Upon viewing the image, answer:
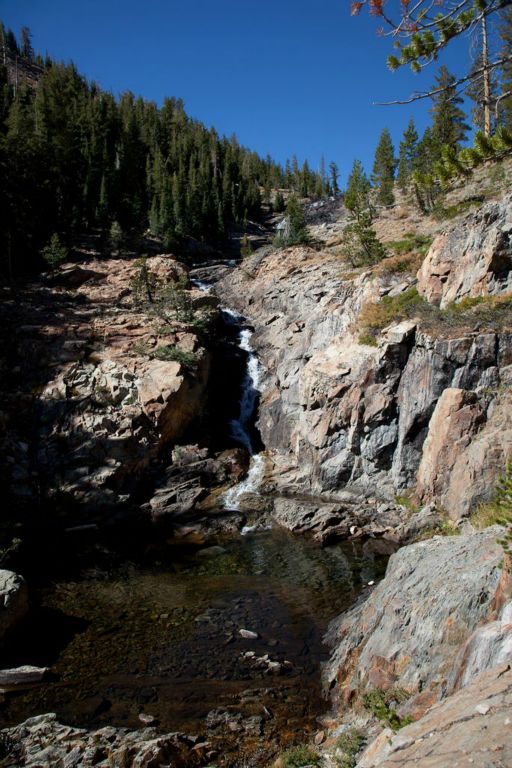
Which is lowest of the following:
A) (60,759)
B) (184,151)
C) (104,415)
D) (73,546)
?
(60,759)

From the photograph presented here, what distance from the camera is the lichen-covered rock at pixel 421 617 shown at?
23.0 ft

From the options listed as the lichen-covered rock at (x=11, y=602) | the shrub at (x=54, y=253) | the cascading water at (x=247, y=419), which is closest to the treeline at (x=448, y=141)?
the lichen-covered rock at (x=11, y=602)

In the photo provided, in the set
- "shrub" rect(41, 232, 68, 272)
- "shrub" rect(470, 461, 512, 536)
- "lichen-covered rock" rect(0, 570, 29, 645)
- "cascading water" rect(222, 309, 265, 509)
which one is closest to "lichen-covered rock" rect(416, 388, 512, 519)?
"shrub" rect(470, 461, 512, 536)

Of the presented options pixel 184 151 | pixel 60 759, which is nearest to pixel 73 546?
pixel 60 759

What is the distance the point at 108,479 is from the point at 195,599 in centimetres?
1103

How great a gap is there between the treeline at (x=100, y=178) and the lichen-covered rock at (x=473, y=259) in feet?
114

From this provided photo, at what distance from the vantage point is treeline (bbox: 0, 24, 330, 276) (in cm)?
4434

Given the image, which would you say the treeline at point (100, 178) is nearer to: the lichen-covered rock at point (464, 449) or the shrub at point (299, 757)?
the lichen-covered rock at point (464, 449)

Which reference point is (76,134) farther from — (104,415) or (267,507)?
(267,507)

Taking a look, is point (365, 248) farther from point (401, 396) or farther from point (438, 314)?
point (401, 396)

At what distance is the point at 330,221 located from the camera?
207 ft

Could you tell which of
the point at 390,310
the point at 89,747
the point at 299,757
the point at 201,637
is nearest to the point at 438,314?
the point at 390,310

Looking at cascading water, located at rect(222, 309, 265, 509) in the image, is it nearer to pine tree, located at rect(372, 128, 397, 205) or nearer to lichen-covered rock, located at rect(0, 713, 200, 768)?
lichen-covered rock, located at rect(0, 713, 200, 768)

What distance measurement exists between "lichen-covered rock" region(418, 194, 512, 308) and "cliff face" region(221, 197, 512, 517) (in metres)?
0.06
